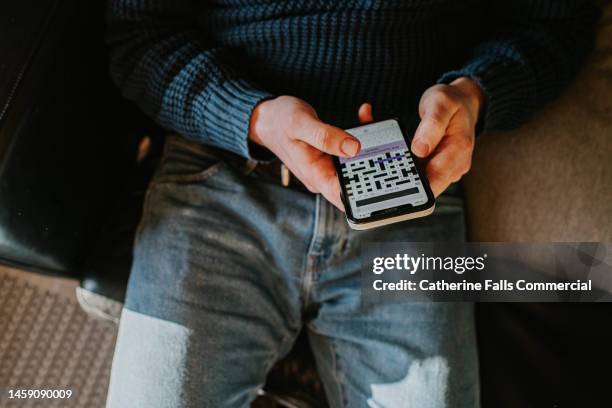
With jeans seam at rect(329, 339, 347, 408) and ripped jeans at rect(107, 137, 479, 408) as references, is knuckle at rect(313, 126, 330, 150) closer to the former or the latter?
ripped jeans at rect(107, 137, 479, 408)

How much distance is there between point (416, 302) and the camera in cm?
58

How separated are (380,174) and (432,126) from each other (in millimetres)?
71

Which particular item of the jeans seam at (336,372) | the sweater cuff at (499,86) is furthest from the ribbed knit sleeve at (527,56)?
the jeans seam at (336,372)

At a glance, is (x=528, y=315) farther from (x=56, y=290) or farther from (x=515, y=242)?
(x=56, y=290)

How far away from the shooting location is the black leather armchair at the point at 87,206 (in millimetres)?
522

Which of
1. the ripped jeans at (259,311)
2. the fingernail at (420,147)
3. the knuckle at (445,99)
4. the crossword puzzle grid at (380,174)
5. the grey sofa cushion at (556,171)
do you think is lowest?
the ripped jeans at (259,311)


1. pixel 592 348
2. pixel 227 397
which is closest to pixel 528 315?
pixel 592 348

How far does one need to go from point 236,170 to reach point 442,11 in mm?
322

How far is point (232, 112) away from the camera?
0.54 meters

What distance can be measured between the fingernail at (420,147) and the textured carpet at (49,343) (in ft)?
1.77

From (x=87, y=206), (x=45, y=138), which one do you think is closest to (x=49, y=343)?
(x=87, y=206)

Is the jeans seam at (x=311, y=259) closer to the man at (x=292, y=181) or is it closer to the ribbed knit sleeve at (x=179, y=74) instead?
the man at (x=292, y=181)

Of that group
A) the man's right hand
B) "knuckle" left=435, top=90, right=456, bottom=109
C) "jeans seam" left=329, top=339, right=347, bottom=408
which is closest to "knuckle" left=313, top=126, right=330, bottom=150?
the man's right hand

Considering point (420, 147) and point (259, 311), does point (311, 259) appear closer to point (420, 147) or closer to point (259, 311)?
point (259, 311)
